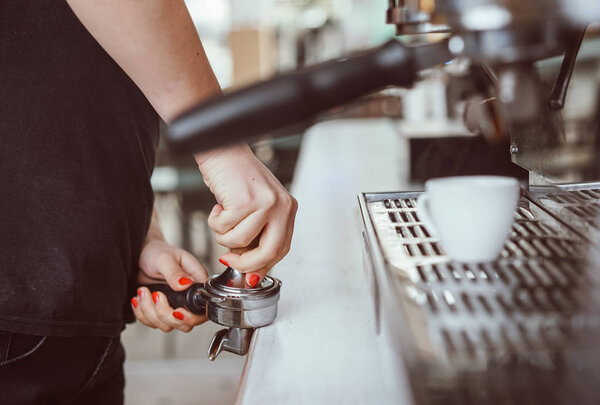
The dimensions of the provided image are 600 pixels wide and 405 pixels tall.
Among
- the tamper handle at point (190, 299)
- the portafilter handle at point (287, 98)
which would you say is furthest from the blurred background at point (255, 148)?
the tamper handle at point (190, 299)

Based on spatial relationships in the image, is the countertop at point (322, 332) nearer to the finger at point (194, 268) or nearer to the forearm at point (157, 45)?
the finger at point (194, 268)

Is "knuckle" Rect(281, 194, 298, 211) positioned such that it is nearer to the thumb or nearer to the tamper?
the tamper

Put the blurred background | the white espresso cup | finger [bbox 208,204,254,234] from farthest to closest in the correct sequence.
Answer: the blurred background, finger [bbox 208,204,254,234], the white espresso cup

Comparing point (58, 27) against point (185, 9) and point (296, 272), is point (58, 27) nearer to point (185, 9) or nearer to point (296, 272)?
point (185, 9)

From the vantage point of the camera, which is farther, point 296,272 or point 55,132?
point 296,272

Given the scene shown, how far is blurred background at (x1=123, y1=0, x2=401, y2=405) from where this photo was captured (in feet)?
7.58

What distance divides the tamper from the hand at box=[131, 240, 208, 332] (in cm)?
9

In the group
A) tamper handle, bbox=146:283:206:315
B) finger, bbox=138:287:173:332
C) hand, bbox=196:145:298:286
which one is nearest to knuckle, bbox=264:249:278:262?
hand, bbox=196:145:298:286

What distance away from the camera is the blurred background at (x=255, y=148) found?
7.58 ft

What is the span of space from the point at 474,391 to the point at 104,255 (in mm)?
557

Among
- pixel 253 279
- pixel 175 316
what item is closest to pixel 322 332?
pixel 253 279

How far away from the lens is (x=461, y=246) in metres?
0.57

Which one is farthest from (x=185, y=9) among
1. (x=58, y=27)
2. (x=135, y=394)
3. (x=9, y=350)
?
(x=135, y=394)

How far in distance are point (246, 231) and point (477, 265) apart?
0.22 meters
